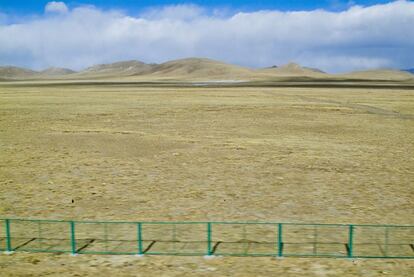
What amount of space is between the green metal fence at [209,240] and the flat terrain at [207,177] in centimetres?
66

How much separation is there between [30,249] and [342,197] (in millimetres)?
14723

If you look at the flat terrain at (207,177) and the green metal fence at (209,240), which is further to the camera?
the green metal fence at (209,240)

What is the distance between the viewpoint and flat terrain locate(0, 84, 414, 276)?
1417cm

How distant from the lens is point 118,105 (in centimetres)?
6556

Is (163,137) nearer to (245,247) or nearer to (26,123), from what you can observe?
(26,123)

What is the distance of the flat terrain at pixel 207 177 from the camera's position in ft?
46.5

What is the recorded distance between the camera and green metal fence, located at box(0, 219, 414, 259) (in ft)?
48.9

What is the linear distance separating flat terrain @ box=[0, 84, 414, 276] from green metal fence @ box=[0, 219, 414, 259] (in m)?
0.66

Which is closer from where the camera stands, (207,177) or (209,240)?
(209,240)

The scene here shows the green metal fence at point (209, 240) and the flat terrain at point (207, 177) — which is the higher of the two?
the flat terrain at point (207, 177)

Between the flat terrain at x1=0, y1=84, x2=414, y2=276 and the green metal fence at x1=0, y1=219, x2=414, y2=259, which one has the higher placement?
the flat terrain at x1=0, y1=84, x2=414, y2=276

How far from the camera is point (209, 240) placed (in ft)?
46.5

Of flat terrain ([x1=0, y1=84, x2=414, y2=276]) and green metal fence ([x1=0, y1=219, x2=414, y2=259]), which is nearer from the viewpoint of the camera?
flat terrain ([x1=0, y1=84, x2=414, y2=276])

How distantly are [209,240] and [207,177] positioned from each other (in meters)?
11.0
